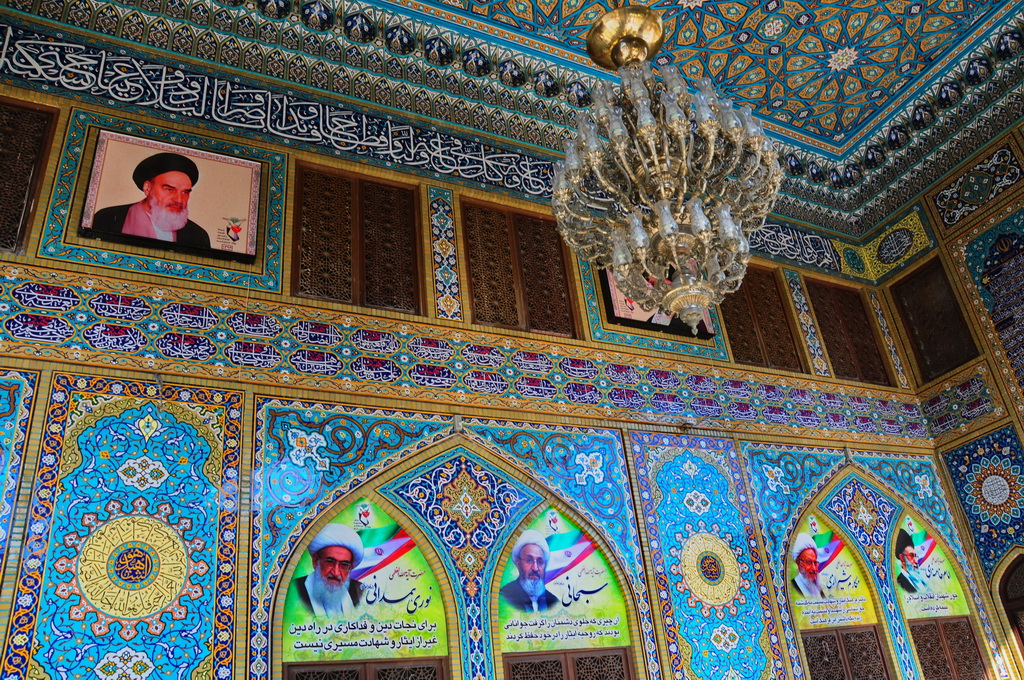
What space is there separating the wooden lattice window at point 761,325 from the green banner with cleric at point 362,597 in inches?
120

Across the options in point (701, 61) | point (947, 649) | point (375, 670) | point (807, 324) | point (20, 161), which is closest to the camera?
point (375, 670)

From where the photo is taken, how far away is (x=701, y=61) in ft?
20.7

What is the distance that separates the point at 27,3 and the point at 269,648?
3.93 metres

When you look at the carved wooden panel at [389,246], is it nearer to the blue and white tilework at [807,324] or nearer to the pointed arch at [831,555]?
the pointed arch at [831,555]

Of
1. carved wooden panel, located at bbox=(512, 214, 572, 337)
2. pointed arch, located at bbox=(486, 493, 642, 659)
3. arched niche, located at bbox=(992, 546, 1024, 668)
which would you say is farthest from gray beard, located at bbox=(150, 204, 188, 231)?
arched niche, located at bbox=(992, 546, 1024, 668)

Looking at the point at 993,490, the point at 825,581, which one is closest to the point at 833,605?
the point at 825,581

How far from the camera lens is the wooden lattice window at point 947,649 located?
554 centimetres

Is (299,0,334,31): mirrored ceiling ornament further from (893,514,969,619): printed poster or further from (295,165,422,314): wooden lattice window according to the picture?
(893,514,969,619): printed poster

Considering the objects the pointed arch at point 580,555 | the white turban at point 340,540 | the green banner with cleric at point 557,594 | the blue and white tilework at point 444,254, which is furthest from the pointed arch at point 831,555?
the white turban at point 340,540

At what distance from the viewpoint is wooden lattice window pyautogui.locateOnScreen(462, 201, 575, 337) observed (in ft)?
17.8

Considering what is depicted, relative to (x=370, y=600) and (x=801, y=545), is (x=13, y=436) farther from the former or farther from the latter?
(x=801, y=545)

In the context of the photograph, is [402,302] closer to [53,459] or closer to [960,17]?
[53,459]

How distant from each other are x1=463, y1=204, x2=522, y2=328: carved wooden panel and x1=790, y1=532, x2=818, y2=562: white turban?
7.60 feet

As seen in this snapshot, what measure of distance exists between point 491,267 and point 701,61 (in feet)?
7.71
